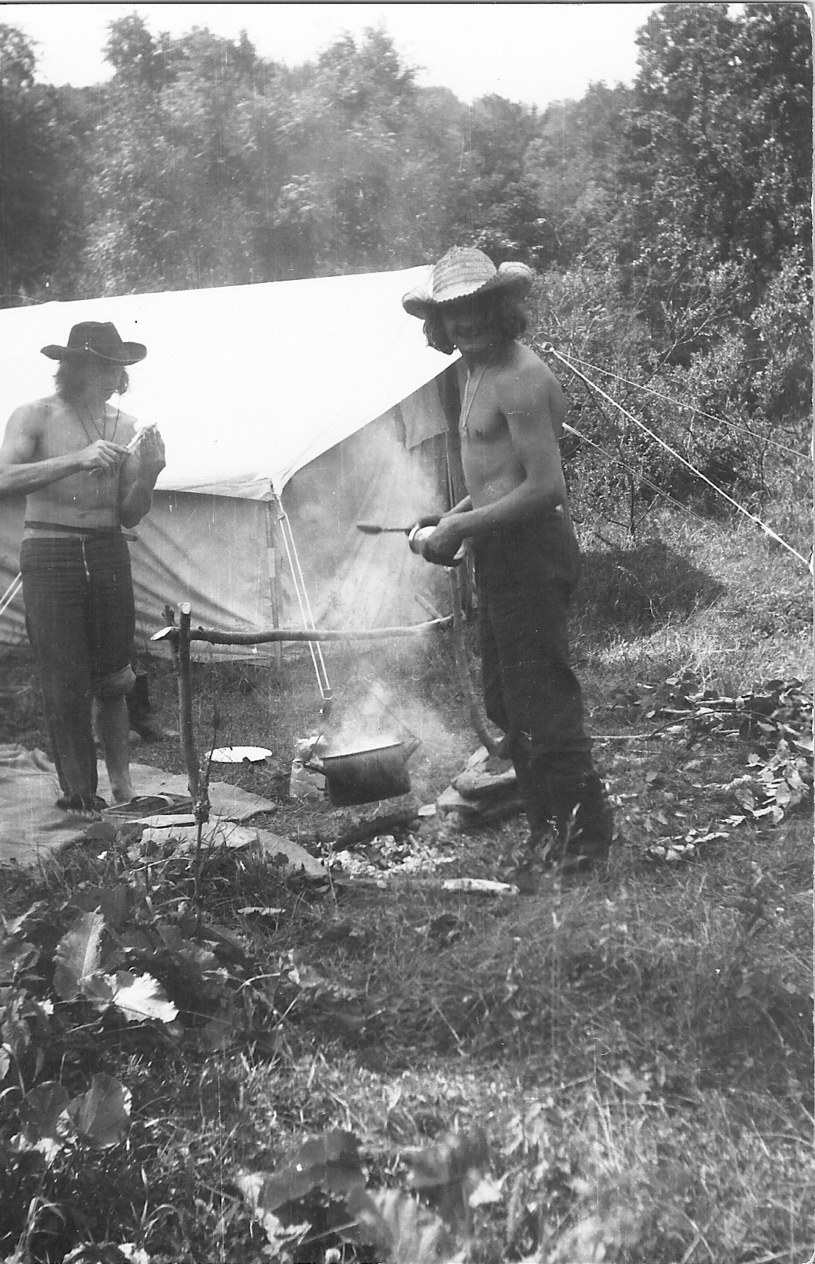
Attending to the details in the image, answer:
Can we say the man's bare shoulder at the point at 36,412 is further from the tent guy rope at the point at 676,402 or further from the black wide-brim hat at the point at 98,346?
the tent guy rope at the point at 676,402

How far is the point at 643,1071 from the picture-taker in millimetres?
2404

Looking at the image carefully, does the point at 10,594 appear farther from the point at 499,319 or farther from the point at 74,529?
the point at 499,319

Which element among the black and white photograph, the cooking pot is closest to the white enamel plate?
the black and white photograph

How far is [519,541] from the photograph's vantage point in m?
2.65

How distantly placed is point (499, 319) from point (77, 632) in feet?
4.68

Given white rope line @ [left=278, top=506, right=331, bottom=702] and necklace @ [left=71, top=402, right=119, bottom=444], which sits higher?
necklace @ [left=71, top=402, right=119, bottom=444]

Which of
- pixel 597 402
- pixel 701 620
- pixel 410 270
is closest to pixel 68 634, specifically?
pixel 410 270

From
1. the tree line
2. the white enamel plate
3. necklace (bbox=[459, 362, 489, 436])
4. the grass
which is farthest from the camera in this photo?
the white enamel plate

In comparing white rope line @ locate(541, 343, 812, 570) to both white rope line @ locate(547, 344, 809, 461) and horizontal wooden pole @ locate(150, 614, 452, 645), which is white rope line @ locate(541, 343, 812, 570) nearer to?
white rope line @ locate(547, 344, 809, 461)

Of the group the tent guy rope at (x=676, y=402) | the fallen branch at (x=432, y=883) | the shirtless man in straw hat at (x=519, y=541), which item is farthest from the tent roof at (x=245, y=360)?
the fallen branch at (x=432, y=883)

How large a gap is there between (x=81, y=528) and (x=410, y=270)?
1.12 metres

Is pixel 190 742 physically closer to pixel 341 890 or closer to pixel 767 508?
pixel 341 890

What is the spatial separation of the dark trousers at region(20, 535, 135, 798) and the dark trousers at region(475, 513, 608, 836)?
100cm

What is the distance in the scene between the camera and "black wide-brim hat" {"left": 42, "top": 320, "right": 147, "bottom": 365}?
2639mm
